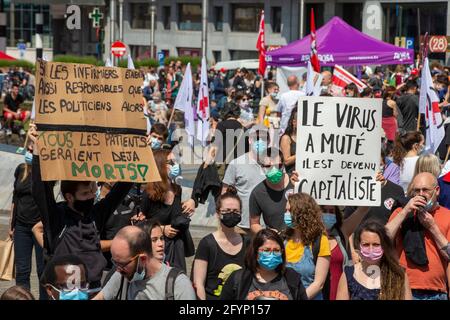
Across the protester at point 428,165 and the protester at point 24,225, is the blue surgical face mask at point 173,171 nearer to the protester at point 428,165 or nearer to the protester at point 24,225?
the protester at point 24,225

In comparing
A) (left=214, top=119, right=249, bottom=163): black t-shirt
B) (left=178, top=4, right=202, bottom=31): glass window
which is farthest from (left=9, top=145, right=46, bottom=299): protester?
(left=178, top=4, right=202, bottom=31): glass window

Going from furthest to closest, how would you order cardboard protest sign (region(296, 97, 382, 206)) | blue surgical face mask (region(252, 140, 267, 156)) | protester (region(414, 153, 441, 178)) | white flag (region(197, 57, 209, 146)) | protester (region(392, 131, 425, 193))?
white flag (region(197, 57, 209, 146)), protester (region(392, 131, 425, 193)), blue surgical face mask (region(252, 140, 267, 156)), protester (region(414, 153, 441, 178)), cardboard protest sign (region(296, 97, 382, 206))

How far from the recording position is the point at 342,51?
2608 cm

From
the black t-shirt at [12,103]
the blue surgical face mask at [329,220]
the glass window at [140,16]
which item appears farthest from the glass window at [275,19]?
the blue surgical face mask at [329,220]

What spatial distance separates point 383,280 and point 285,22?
5692cm

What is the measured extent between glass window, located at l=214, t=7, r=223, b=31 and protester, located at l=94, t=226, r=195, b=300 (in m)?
61.7

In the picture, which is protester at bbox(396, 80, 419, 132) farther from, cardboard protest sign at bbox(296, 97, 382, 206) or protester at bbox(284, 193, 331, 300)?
protester at bbox(284, 193, 331, 300)

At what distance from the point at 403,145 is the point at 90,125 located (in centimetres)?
425

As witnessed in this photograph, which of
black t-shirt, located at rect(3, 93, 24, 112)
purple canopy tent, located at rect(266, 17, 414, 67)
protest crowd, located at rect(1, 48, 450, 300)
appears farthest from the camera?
black t-shirt, located at rect(3, 93, 24, 112)

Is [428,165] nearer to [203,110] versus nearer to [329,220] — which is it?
[329,220]

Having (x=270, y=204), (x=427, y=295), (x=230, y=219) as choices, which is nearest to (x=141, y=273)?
(x=230, y=219)

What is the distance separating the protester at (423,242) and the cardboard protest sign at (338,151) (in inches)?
35.1

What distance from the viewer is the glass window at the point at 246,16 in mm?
64875

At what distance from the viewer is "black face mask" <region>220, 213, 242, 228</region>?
7.34 meters
